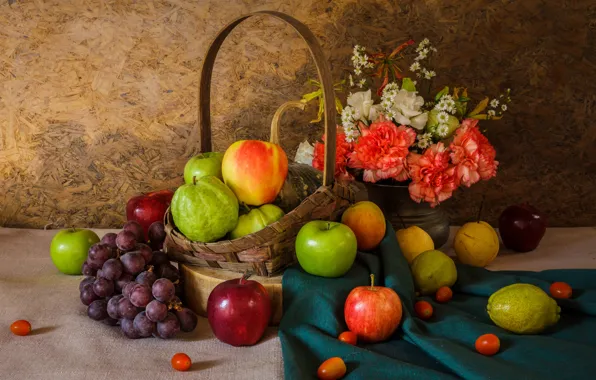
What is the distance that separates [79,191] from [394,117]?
98cm

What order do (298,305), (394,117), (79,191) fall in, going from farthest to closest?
1. (79,191)
2. (394,117)
3. (298,305)

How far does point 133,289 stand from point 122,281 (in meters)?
0.06

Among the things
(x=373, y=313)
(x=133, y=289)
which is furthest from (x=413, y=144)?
(x=133, y=289)

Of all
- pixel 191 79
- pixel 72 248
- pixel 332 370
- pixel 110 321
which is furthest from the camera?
pixel 191 79

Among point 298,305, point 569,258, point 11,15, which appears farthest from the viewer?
point 11,15

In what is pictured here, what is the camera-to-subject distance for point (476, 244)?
149 centimetres

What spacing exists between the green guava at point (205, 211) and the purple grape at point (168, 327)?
Answer: 6.4 inches

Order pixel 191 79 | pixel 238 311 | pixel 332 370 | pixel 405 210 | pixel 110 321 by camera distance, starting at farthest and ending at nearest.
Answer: pixel 191 79 → pixel 405 210 → pixel 110 321 → pixel 238 311 → pixel 332 370

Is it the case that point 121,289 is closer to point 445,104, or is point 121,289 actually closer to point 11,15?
point 445,104

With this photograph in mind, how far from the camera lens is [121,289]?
120 centimetres

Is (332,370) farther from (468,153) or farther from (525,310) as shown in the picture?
(468,153)

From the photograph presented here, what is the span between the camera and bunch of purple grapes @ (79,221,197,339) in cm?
113

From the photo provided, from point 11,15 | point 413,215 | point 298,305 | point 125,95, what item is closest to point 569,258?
point 413,215

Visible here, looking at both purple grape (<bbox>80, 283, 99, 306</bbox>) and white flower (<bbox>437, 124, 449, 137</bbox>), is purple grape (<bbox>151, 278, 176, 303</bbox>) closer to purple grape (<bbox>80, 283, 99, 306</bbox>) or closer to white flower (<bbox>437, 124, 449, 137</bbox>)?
purple grape (<bbox>80, 283, 99, 306</bbox>)
